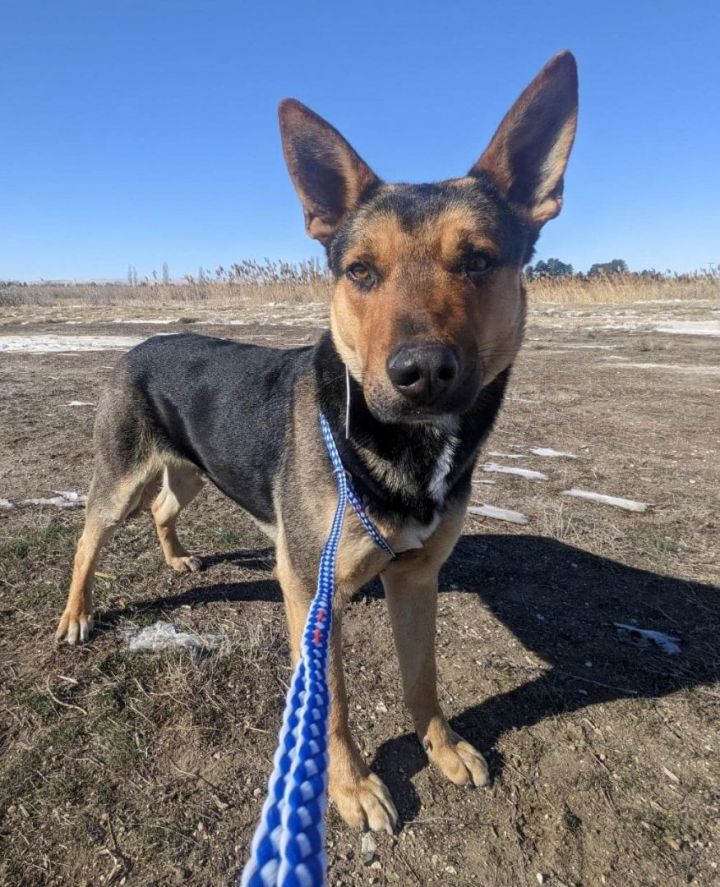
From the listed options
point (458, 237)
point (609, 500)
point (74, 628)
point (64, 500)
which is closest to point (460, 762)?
point (74, 628)

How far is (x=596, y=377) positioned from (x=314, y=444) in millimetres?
8287

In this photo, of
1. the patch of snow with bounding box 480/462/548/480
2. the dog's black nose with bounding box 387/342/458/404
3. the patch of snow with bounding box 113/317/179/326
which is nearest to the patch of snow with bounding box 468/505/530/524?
the patch of snow with bounding box 480/462/548/480

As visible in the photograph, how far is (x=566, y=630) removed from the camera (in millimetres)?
3248

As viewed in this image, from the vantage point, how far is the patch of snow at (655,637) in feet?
10.1

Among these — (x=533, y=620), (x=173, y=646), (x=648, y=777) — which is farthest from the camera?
(x=533, y=620)

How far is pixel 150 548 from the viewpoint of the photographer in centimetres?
420

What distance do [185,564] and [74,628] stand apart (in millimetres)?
913

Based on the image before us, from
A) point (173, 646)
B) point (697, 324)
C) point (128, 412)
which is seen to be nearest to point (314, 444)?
point (173, 646)

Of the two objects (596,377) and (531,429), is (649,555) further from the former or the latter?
(596,377)

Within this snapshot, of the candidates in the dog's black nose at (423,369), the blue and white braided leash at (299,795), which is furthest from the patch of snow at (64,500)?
the blue and white braided leash at (299,795)

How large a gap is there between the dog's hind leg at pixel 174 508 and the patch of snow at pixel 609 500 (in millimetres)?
3227

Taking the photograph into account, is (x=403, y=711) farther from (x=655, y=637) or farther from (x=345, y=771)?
(x=655, y=637)

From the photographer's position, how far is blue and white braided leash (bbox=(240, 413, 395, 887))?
2.90 ft

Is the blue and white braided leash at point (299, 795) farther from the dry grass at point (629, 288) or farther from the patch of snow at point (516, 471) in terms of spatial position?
the dry grass at point (629, 288)
